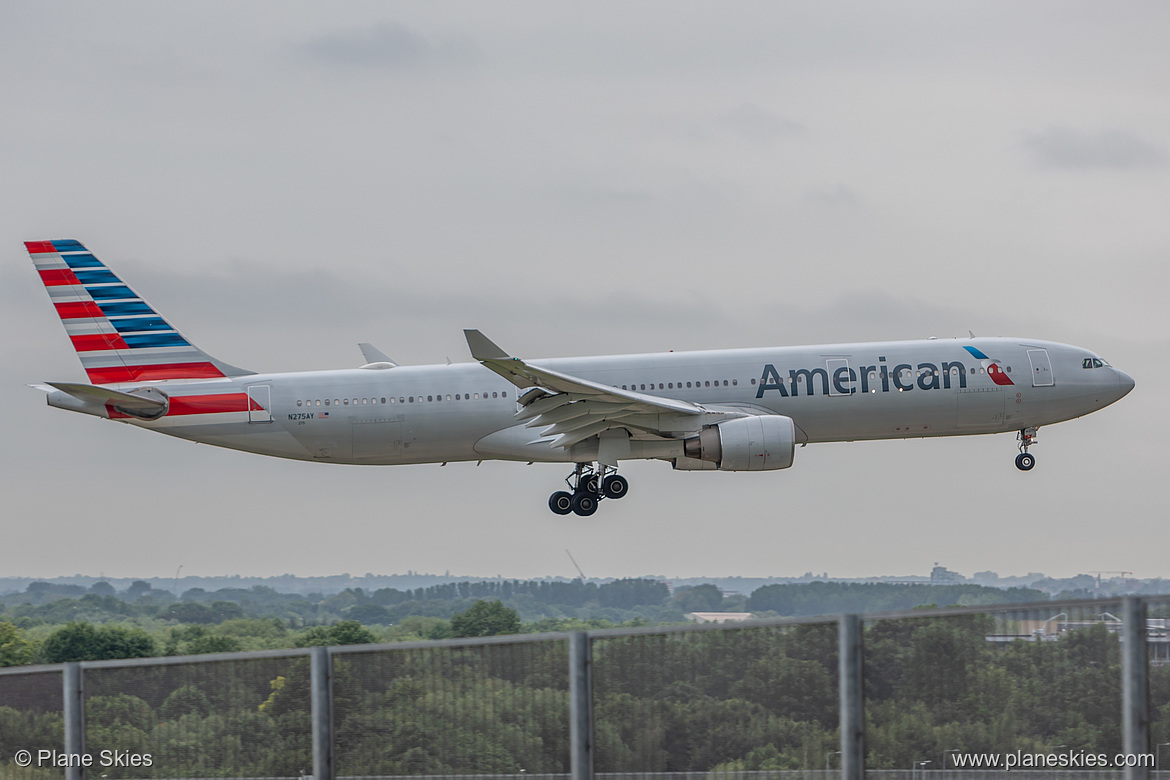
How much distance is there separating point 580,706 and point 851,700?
6.12 feet

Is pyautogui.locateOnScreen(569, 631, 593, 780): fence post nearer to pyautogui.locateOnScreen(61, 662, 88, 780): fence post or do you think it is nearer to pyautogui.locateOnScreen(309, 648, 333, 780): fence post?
pyautogui.locateOnScreen(309, 648, 333, 780): fence post

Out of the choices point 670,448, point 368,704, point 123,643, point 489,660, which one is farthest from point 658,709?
point 123,643

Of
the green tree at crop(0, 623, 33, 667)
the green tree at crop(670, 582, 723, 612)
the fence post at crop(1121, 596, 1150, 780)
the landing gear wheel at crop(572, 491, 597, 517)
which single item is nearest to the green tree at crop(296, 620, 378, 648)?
the landing gear wheel at crop(572, 491, 597, 517)

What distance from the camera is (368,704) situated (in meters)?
9.62

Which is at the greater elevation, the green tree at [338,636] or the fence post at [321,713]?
the fence post at [321,713]

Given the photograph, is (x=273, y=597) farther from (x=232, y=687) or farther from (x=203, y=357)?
(x=232, y=687)

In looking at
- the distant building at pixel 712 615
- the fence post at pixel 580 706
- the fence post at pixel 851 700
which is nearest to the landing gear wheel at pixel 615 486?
the distant building at pixel 712 615

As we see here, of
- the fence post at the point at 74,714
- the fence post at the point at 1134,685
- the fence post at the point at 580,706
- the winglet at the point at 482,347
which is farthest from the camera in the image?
the winglet at the point at 482,347

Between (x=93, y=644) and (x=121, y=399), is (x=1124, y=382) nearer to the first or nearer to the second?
(x=121, y=399)

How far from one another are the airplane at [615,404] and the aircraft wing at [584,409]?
0.20ft

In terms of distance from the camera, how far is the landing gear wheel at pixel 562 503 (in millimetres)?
36969

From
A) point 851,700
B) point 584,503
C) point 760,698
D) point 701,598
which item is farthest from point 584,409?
point 851,700

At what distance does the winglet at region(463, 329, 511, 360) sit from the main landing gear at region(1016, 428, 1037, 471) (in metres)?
16.7

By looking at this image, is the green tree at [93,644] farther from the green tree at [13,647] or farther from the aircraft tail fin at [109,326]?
the aircraft tail fin at [109,326]
